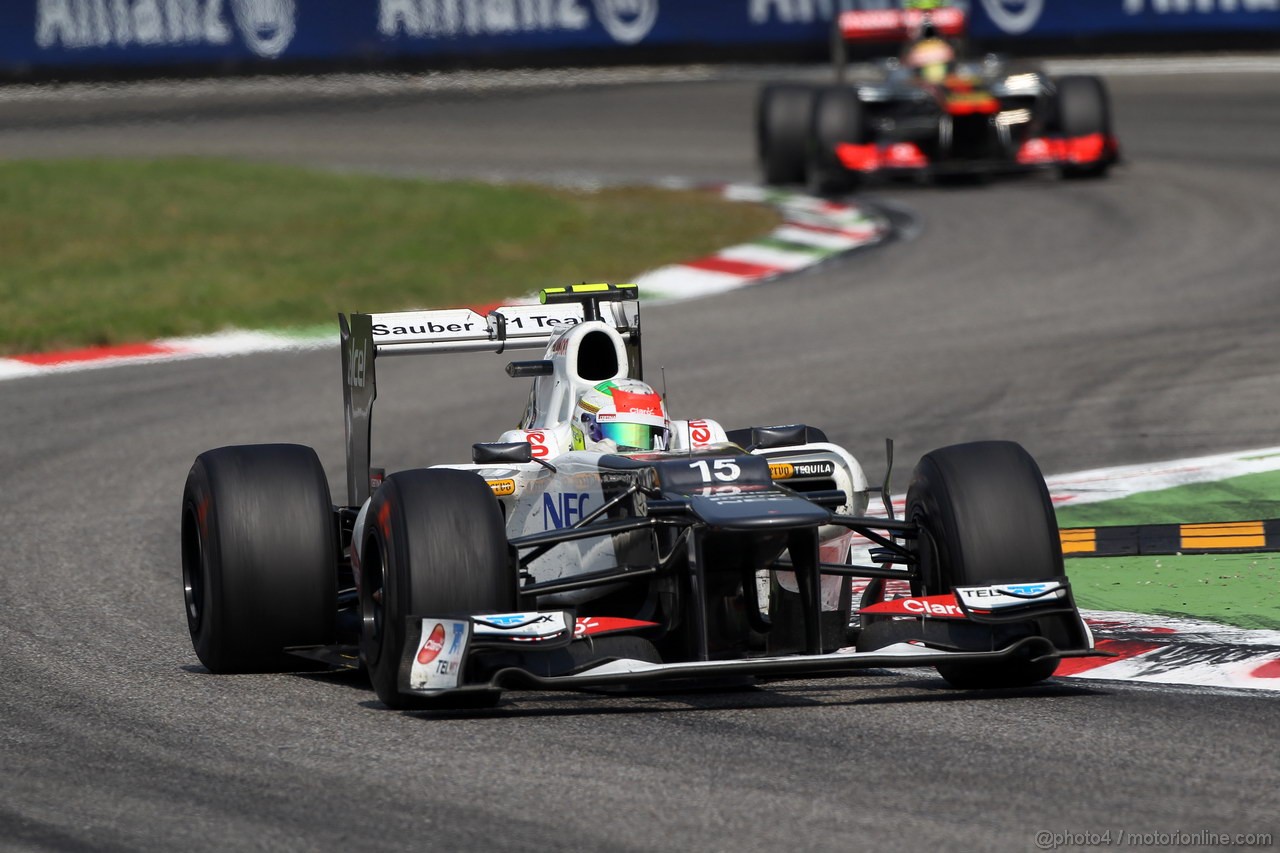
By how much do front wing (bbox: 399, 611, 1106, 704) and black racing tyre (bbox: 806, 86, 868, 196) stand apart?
16.4 metres

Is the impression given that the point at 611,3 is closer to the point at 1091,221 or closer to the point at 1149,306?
the point at 1091,221

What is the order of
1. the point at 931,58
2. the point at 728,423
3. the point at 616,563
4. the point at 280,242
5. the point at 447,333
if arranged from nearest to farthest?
the point at 616,563 → the point at 447,333 → the point at 728,423 → the point at 280,242 → the point at 931,58

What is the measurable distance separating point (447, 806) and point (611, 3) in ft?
89.0

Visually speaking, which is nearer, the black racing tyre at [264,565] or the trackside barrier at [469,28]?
the black racing tyre at [264,565]

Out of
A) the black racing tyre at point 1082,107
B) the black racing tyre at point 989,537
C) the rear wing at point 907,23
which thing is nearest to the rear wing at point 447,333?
the black racing tyre at point 989,537

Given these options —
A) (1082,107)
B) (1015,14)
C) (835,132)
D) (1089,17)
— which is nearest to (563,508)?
(835,132)

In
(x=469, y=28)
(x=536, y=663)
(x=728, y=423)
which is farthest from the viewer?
(x=469, y=28)

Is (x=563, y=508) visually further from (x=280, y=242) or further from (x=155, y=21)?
(x=155, y=21)

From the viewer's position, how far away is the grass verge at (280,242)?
18.2 metres

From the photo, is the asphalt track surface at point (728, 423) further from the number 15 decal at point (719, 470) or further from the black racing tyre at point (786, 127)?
the black racing tyre at point (786, 127)

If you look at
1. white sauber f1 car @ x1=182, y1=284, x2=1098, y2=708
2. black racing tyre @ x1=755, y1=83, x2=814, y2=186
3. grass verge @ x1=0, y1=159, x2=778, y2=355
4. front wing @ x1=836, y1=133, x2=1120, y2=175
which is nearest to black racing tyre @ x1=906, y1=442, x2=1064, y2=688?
white sauber f1 car @ x1=182, y1=284, x2=1098, y2=708

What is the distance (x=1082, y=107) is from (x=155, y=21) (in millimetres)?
14372

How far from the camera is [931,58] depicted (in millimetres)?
24312

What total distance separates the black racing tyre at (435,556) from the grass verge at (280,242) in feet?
35.0
